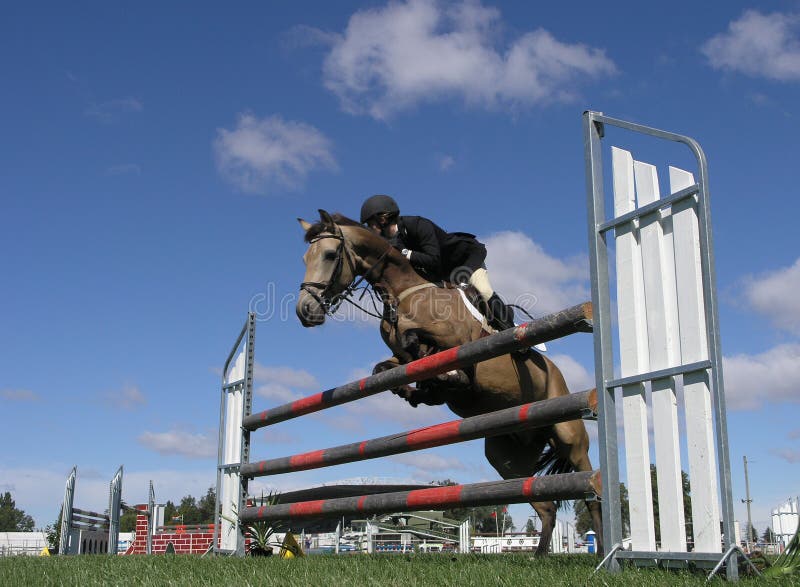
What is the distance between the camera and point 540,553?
491cm

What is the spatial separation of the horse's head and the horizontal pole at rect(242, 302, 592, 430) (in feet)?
1.76

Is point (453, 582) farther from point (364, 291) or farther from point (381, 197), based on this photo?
point (381, 197)

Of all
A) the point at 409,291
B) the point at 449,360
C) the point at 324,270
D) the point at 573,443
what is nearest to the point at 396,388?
the point at 409,291

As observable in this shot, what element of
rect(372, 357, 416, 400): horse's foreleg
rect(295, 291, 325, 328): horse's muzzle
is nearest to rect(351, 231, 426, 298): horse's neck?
rect(372, 357, 416, 400): horse's foreleg

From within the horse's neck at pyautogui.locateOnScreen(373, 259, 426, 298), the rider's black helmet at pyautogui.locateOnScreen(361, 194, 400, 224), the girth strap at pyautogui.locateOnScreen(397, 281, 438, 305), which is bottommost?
the girth strap at pyautogui.locateOnScreen(397, 281, 438, 305)

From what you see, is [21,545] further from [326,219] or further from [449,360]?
[449,360]

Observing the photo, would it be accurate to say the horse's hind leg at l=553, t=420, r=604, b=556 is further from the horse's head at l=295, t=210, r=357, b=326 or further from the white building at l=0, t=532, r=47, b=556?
the white building at l=0, t=532, r=47, b=556

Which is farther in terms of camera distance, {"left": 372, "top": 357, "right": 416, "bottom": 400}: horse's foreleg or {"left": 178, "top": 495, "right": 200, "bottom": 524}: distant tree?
{"left": 178, "top": 495, "right": 200, "bottom": 524}: distant tree

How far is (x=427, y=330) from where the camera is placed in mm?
5020

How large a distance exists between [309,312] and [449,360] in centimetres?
102

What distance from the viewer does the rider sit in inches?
210

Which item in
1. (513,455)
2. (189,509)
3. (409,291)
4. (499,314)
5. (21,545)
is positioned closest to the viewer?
(409,291)

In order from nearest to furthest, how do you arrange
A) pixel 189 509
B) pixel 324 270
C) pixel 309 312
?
pixel 309 312, pixel 324 270, pixel 189 509

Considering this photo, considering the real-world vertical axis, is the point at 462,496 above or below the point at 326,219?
below
